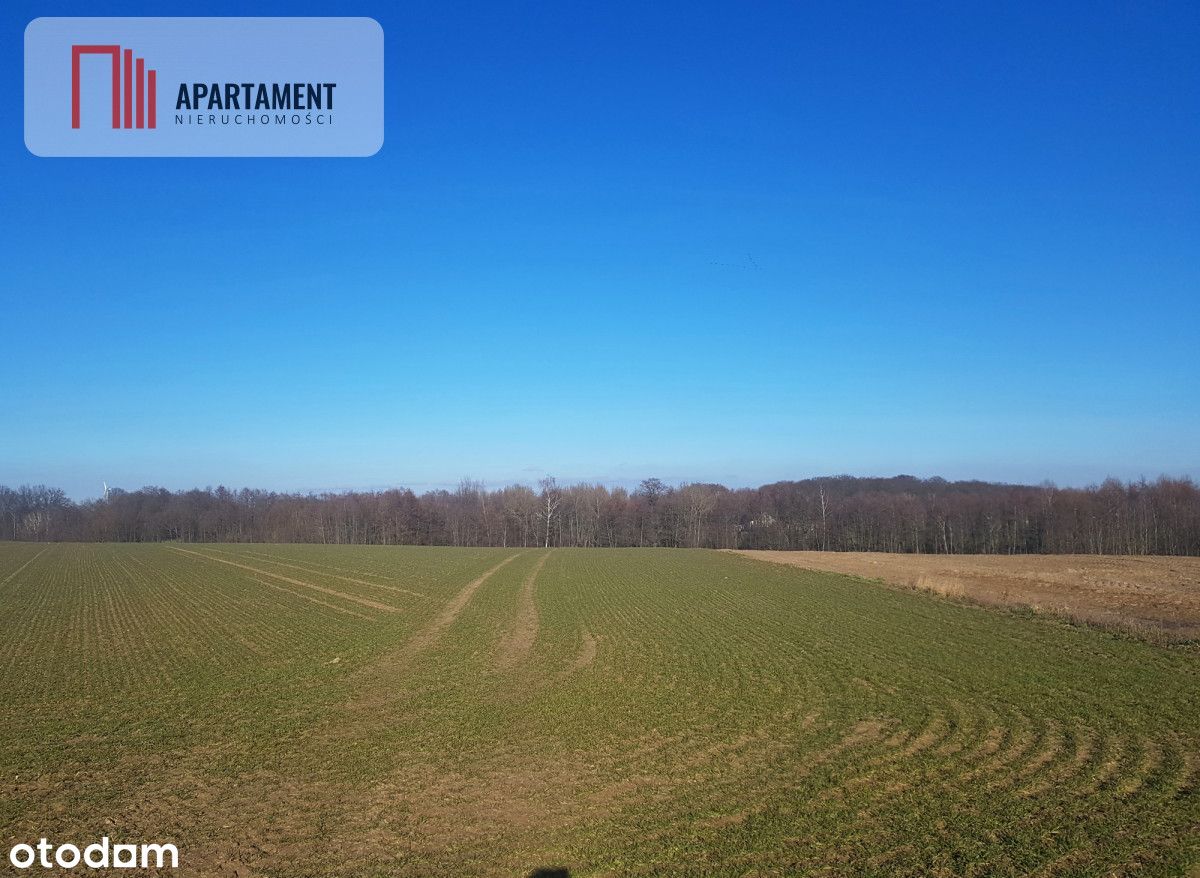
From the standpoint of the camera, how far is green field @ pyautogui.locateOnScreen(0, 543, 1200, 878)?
7629 millimetres

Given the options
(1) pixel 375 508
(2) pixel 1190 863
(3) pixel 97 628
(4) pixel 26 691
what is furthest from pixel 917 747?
(1) pixel 375 508

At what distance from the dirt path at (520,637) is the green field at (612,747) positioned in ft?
0.70

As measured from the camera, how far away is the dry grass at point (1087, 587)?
25.6 metres

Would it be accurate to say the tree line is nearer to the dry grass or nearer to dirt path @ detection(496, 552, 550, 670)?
the dry grass

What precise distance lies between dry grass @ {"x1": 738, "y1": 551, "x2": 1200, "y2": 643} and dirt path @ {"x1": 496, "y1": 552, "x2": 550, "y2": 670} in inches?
661

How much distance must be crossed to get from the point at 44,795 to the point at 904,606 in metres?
27.9

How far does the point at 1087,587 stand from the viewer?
3969cm

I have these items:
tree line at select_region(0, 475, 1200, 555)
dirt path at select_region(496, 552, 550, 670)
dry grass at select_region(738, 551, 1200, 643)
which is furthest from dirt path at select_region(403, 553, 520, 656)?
tree line at select_region(0, 475, 1200, 555)

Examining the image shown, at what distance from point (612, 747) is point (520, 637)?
11.5m

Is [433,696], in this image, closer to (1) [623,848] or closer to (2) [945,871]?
(1) [623,848]

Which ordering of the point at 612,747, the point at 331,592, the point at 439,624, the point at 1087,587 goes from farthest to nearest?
the point at 1087,587 → the point at 331,592 → the point at 439,624 → the point at 612,747

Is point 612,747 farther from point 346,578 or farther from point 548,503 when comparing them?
point 548,503

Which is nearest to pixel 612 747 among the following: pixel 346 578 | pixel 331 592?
pixel 331 592

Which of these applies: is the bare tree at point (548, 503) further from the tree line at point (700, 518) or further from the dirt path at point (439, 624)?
the dirt path at point (439, 624)
